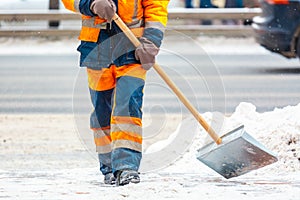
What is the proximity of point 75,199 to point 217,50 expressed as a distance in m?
12.6

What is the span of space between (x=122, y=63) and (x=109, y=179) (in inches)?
29.8

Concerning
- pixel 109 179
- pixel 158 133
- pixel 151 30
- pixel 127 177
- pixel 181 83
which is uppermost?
pixel 151 30

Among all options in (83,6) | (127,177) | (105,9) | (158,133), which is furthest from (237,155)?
(158,133)

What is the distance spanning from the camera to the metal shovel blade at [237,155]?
558cm

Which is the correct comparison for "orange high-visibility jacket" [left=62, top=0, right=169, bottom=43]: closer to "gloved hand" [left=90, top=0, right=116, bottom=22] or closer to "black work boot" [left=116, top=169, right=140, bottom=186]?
"gloved hand" [left=90, top=0, right=116, bottom=22]

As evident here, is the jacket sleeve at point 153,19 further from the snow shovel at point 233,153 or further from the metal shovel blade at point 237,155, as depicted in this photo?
the metal shovel blade at point 237,155

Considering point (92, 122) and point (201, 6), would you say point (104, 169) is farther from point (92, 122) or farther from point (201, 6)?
point (201, 6)

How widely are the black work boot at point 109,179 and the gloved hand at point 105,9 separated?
3.32 feet

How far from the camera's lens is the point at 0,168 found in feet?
23.2

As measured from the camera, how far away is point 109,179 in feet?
18.9

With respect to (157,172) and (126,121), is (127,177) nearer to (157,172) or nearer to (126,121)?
(126,121)

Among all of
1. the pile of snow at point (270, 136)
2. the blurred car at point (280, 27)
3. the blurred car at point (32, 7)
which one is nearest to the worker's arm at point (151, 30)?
the pile of snow at point (270, 136)

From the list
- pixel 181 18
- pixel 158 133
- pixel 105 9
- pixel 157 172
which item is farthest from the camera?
pixel 181 18

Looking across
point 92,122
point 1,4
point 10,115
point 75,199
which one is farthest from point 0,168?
point 1,4
